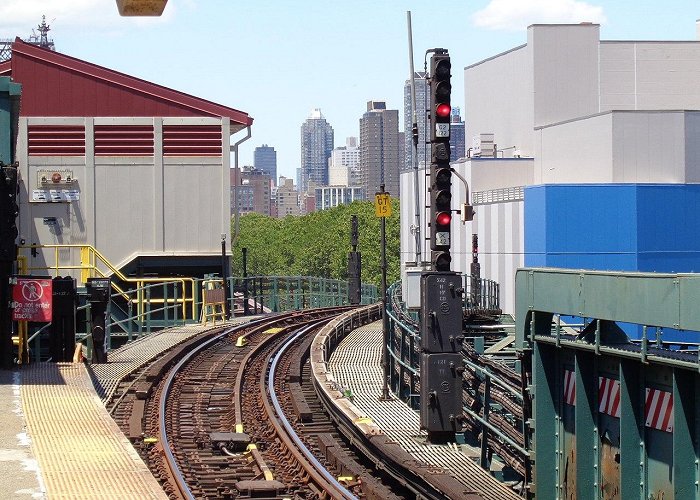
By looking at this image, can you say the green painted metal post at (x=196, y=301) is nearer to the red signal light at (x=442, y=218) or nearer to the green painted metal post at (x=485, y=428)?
the red signal light at (x=442, y=218)

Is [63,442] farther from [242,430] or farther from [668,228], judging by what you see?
[668,228]

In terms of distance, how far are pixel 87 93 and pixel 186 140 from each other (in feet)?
11.9

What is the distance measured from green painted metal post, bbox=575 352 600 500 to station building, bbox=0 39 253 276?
3110cm

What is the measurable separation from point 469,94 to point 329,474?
59.6 meters

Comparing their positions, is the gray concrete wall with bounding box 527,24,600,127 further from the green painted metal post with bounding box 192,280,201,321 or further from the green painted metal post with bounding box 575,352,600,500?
the green painted metal post with bounding box 575,352,600,500

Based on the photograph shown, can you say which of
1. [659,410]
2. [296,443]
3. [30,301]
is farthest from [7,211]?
[659,410]

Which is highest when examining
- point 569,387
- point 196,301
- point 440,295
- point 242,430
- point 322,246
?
point 322,246

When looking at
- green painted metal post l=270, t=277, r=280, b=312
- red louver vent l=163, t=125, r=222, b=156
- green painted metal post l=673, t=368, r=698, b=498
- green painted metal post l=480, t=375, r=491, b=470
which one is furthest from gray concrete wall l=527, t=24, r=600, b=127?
green painted metal post l=673, t=368, r=698, b=498

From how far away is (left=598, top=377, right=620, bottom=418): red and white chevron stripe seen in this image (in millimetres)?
9727

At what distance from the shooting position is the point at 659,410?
9.02 metres

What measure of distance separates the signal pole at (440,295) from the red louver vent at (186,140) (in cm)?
2613

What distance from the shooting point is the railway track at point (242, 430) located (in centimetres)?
1395

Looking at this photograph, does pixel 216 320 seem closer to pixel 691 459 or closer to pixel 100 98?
pixel 100 98

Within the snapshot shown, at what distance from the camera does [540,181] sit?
61.0 meters
